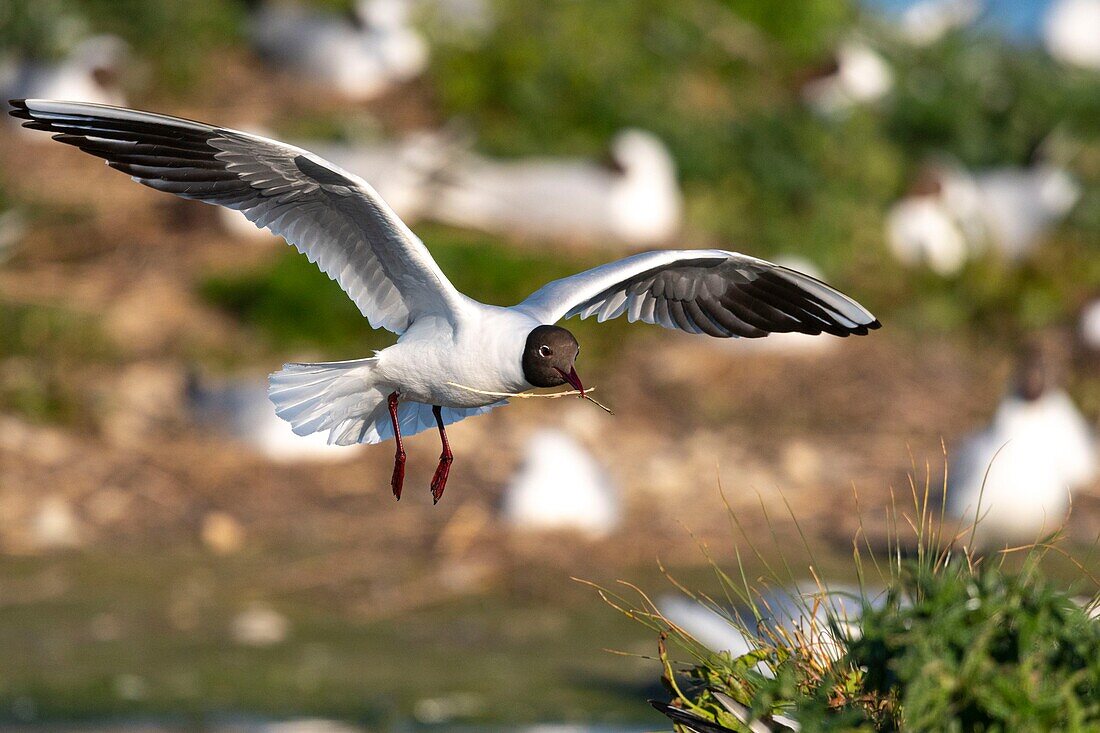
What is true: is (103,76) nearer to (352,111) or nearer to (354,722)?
(352,111)

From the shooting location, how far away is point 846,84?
1254 cm

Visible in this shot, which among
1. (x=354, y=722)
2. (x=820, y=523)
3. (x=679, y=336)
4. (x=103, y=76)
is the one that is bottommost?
(x=354, y=722)

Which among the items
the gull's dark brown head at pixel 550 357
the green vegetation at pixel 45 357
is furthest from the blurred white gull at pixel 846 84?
the gull's dark brown head at pixel 550 357

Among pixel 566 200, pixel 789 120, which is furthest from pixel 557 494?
pixel 789 120

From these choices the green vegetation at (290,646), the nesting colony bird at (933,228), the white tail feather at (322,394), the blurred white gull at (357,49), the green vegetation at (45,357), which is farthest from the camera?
the blurred white gull at (357,49)

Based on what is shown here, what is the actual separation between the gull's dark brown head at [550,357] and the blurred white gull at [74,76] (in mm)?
8084

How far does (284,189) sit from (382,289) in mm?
388

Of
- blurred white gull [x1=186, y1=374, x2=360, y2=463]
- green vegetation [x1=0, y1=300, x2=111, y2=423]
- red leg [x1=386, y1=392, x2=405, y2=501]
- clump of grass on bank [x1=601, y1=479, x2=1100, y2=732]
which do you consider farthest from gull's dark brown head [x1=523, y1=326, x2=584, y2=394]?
green vegetation [x1=0, y1=300, x2=111, y2=423]

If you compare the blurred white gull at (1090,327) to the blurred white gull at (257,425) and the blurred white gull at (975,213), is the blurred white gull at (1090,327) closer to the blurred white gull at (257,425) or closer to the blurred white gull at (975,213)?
the blurred white gull at (975,213)

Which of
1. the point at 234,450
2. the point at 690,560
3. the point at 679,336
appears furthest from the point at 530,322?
the point at 679,336

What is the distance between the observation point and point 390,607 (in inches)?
249

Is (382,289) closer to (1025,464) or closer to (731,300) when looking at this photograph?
(731,300)

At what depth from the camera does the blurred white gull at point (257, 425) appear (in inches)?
311

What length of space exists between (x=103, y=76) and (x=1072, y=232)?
7.12 m
